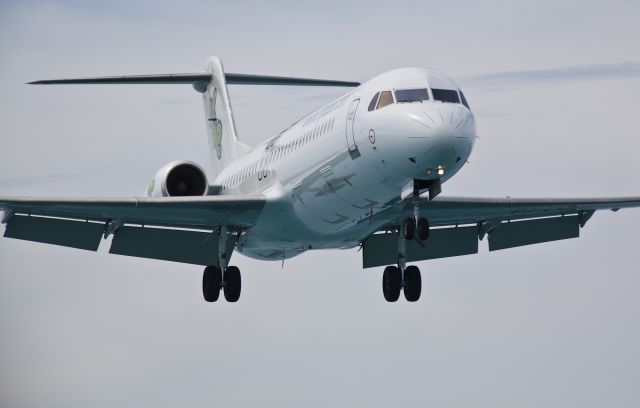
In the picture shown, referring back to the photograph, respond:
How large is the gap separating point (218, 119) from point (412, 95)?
17110 millimetres

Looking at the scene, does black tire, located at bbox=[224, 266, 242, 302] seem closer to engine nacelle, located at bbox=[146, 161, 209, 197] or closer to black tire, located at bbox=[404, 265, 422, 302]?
engine nacelle, located at bbox=[146, 161, 209, 197]

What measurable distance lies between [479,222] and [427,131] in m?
9.61

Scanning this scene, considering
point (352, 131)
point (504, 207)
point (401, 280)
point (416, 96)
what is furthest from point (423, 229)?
point (504, 207)

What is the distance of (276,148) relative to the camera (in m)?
27.7

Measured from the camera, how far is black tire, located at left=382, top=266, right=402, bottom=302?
28.5 meters

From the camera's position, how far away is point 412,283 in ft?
93.7

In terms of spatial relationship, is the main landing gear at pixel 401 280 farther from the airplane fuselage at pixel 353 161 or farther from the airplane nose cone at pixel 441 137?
the airplane nose cone at pixel 441 137

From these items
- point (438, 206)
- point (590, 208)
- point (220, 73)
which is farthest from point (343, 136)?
point (220, 73)

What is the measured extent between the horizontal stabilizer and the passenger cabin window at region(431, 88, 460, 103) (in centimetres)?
1236

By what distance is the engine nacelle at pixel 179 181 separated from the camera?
30.4m

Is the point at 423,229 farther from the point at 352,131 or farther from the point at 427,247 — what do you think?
the point at 427,247

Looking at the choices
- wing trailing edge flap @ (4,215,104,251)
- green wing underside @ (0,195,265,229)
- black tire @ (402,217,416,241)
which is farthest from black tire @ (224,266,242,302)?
black tire @ (402,217,416,241)

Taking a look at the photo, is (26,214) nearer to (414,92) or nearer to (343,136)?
(343,136)

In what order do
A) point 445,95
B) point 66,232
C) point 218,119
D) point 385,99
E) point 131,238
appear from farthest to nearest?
1. point 218,119
2. point 131,238
3. point 66,232
4. point 385,99
5. point 445,95
